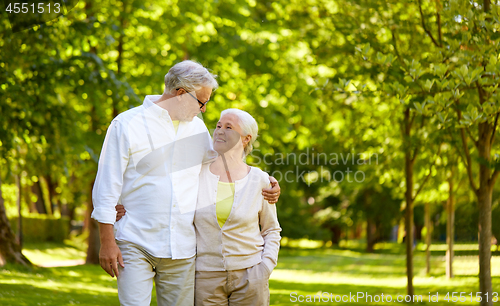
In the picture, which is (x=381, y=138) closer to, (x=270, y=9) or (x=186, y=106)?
(x=270, y=9)

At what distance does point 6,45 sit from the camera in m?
8.85

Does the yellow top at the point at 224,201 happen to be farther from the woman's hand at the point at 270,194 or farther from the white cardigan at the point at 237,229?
the woman's hand at the point at 270,194

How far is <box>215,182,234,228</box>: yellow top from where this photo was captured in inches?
137

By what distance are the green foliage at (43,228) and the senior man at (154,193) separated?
72.5 ft

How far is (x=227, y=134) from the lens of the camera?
3588 mm

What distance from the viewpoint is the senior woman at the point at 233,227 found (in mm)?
3428

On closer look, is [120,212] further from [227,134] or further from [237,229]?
[227,134]

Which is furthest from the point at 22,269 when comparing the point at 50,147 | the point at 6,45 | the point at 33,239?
the point at 33,239

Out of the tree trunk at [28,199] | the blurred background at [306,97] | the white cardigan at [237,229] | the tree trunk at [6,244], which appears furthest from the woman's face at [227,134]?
the tree trunk at [28,199]

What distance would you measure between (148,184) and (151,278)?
0.55 metres

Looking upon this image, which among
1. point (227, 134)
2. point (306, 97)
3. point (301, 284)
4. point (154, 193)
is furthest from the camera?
Answer: point (306, 97)

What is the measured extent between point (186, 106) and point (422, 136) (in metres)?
5.42

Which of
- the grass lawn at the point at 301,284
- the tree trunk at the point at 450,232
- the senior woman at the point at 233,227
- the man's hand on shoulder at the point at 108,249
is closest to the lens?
the man's hand on shoulder at the point at 108,249

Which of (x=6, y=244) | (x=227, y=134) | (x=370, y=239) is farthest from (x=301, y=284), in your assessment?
(x=370, y=239)
